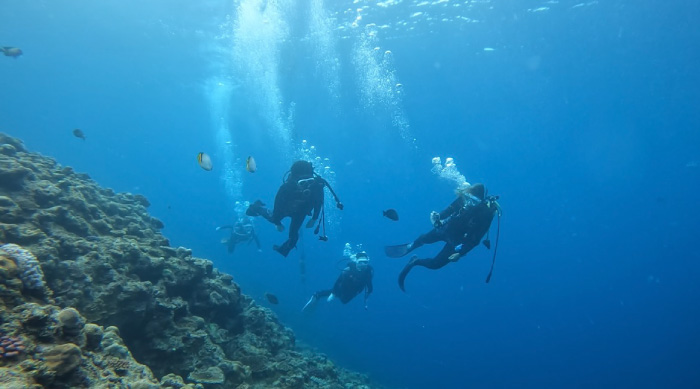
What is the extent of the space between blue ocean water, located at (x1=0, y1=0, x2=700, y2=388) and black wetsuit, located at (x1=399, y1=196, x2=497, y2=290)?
25.1 ft

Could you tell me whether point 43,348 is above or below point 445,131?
below

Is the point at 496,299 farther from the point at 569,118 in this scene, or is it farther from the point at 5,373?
the point at 5,373

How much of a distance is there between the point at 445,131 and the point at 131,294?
6574cm

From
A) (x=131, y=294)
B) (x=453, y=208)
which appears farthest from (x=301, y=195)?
(x=131, y=294)

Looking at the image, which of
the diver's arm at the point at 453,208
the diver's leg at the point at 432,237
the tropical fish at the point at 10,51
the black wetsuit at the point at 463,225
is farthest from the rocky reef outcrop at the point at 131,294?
the tropical fish at the point at 10,51

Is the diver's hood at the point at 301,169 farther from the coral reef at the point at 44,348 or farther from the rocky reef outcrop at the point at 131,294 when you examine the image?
the coral reef at the point at 44,348

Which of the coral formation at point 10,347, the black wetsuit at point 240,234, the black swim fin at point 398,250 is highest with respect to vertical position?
the black wetsuit at point 240,234

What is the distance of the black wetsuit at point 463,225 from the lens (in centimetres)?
853

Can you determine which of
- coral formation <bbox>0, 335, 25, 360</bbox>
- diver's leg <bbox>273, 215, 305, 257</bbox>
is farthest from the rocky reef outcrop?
diver's leg <bbox>273, 215, 305, 257</bbox>

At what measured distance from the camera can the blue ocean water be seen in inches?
1119

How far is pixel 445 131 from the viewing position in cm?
6600

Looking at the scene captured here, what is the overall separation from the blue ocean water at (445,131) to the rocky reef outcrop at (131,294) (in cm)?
999

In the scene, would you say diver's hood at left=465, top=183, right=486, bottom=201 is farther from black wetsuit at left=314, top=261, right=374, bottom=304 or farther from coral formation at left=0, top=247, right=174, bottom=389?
coral formation at left=0, top=247, right=174, bottom=389

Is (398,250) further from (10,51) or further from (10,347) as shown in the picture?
(10,51)
